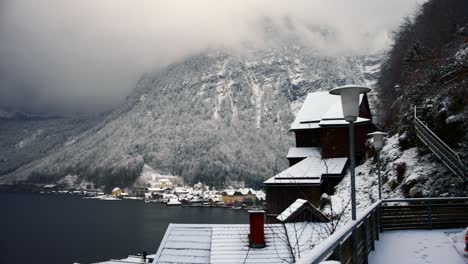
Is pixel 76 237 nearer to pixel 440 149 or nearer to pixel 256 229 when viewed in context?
pixel 256 229

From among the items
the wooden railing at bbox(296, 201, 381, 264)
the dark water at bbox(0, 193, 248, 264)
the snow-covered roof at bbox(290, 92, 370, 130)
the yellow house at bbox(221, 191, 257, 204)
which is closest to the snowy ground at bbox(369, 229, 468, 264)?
the wooden railing at bbox(296, 201, 381, 264)

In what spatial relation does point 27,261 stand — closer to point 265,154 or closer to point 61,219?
point 61,219

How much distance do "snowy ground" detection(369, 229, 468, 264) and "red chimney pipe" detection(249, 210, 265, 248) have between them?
242 inches

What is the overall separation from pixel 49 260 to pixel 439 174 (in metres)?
58.7

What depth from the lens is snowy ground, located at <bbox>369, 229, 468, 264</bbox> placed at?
7.70 metres

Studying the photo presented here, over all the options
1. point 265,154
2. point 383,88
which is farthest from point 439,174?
point 265,154

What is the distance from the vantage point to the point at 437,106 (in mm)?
20609

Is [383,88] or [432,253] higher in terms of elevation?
[383,88]

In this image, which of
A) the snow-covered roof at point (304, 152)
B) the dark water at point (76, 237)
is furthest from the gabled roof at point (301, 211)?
the dark water at point (76, 237)

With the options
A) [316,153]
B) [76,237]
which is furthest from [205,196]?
[316,153]

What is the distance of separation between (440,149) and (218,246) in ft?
37.0

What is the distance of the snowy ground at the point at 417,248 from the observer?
7.70 m

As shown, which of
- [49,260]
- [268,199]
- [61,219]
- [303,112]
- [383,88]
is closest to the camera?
[268,199]

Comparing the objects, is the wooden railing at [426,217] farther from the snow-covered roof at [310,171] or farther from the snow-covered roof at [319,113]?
the snow-covered roof at [319,113]
